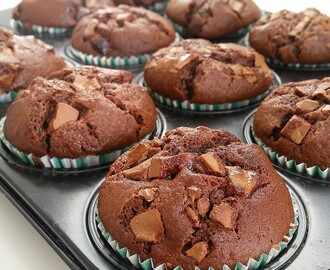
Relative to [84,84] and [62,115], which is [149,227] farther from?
[84,84]

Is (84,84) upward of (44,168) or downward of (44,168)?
upward

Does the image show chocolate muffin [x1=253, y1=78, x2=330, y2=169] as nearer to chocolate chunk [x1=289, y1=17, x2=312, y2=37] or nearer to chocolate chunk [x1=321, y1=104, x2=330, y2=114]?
chocolate chunk [x1=321, y1=104, x2=330, y2=114]

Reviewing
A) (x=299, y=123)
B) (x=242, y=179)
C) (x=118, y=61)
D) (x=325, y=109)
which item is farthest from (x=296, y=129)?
(x=118, y=61)

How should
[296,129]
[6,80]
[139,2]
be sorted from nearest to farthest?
1. [296,129]
2. [6,80]
3. [139,2]

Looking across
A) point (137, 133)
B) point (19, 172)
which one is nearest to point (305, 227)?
point (137, 133)

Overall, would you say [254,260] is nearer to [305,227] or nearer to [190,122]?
[305,227]

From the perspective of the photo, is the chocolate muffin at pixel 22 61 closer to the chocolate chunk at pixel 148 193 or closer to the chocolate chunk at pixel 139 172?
the chocolate chunk at pixel 139 172
